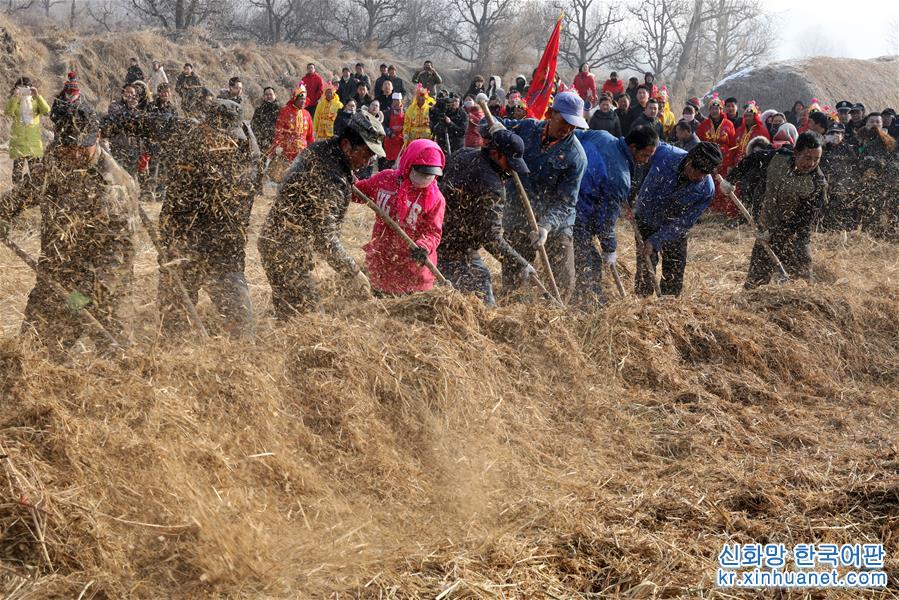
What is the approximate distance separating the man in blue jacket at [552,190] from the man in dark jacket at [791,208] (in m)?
2.16

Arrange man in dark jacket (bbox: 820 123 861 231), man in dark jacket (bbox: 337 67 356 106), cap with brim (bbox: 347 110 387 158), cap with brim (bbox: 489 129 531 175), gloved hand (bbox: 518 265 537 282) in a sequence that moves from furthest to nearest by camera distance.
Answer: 1. man in dark jacket (bbox: 337 67 356 106)
2. man in dark jacket (bbox: 820 123 861 231)
3. gloved hand (bbox: 518 265 537 282)
4. cap with brim (bbox: 489 129 531 175)
5. cap with brim (bbox: 347 110 387 158)

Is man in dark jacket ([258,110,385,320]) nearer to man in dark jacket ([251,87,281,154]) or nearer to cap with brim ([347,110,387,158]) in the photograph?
cap with brim ([347,110,387,158])

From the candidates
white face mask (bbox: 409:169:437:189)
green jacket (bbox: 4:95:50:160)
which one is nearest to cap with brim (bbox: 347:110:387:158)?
white face mask (bbox: 409:169:437:189)

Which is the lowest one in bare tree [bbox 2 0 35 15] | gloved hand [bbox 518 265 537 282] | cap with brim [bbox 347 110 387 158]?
gloved hand [bbox 518 265 537 282]

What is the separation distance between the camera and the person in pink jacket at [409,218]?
530cm

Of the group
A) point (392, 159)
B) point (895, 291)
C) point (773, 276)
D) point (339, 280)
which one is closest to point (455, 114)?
point (392, 159)

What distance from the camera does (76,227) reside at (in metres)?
4.79

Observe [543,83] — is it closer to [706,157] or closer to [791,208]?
[791,208]

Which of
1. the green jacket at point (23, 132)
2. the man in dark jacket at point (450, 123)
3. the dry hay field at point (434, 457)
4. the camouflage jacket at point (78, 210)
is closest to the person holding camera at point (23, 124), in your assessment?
the green jacket at point (23, 132)

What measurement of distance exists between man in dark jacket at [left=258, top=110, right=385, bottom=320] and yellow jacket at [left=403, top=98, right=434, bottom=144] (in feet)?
30.0

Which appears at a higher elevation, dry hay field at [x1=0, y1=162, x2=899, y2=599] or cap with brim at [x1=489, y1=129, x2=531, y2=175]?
cap with brim at [x1=489, y1=129, x2=531, y2=175]

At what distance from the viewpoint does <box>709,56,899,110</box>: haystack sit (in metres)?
20.9

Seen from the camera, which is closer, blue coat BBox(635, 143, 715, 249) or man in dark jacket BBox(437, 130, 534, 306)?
man in dark jacket BBox(437, 130, 534, 306)

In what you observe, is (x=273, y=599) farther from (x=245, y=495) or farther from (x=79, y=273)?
(x=79, y=273)
